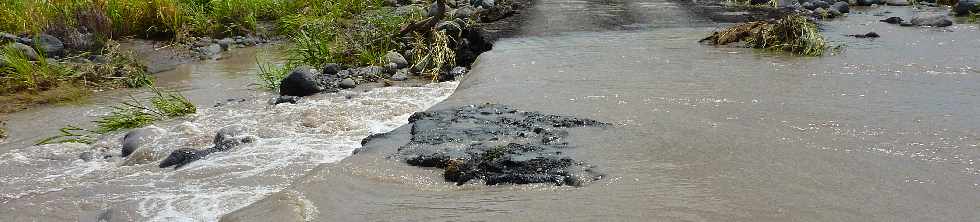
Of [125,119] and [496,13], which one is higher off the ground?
[496,13]

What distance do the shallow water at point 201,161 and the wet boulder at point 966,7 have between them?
6.59 m

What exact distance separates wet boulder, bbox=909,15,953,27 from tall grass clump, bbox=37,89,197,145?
7557 millimetres

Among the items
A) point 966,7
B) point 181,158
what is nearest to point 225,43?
point 181,158

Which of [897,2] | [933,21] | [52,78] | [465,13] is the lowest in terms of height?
[897,2]

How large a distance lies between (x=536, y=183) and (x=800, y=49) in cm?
459

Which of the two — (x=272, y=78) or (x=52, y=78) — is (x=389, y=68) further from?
(x=52, y=78)

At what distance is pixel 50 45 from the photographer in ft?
29.1

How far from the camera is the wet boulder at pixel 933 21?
338 inches

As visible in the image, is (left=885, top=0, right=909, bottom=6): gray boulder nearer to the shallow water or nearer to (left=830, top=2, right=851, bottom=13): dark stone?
(left=830, top=2, right=851, bottom=13): dark stone

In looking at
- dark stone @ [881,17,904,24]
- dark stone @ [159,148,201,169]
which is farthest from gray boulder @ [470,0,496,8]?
dark stone @ [159,148,201,169]

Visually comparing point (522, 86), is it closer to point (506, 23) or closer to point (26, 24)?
point (506, 23)

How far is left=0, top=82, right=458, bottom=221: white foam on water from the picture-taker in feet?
12.4

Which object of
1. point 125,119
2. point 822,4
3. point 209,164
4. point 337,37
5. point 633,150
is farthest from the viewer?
point 822,4

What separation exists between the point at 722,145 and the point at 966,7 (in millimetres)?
7277
